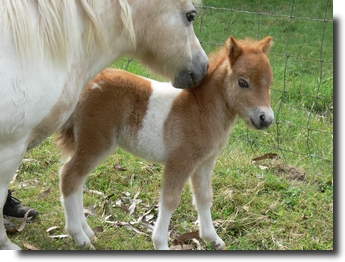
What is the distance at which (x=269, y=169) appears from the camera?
4.89m

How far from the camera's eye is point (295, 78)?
7621 millimetres

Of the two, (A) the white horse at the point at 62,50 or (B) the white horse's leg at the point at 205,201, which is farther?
(B) the white horse's leg at the point at 205,201

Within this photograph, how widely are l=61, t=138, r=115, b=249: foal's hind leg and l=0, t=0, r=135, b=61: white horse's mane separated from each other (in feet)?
2.93

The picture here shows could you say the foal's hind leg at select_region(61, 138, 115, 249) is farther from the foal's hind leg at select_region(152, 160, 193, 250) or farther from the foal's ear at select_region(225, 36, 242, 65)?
the foal's ear at select_region(225, 36, 242, 65)

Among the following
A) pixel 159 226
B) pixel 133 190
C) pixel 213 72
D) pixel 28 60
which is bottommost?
pixel 133 190

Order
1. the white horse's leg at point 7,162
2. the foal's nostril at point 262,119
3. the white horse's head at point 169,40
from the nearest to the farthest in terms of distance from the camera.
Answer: the white horse's leg at point 7,162, the white horse's head at point 169,40, the foal's nostril at point 262,119

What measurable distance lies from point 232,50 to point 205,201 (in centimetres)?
117

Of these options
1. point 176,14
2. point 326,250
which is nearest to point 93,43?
point 176,14

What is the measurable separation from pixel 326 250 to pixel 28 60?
2.51 m

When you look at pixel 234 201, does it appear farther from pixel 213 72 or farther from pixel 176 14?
pixel 176 14

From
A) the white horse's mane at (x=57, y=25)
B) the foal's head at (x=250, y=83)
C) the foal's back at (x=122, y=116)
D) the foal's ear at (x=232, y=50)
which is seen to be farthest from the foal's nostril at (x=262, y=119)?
the white horse's mane at (x=57, y=25)

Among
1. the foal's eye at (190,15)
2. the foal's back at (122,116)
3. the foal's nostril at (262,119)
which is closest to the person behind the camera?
the foal's eye at (190,15)

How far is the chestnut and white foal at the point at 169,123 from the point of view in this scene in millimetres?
3518

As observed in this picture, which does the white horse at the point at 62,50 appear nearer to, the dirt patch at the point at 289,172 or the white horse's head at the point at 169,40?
the white horse's head at the point at 169,40
